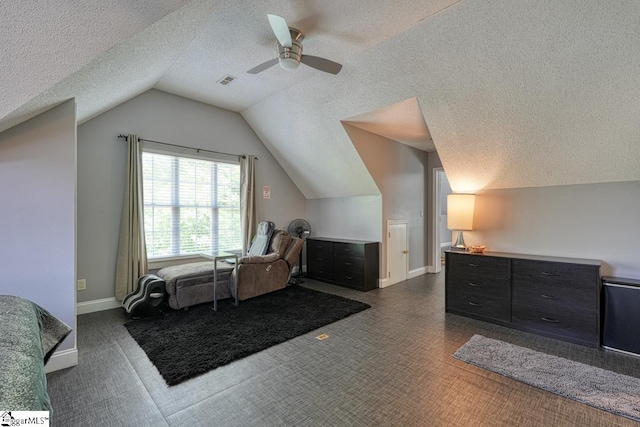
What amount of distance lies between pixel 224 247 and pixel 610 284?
479cm

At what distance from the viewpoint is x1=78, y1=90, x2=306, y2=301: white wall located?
358 centimetres

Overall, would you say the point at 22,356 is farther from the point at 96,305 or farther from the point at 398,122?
the point at 398,122

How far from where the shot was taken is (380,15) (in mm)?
2355

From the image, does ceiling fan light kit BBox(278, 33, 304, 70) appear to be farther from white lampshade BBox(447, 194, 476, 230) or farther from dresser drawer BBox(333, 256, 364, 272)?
dresser drawer BBox(333, 256, 364, 272)

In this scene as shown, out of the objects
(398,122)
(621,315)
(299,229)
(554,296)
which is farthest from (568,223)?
(299,229)

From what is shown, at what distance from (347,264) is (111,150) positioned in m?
3.72

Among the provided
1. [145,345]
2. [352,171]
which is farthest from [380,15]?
[145,345]

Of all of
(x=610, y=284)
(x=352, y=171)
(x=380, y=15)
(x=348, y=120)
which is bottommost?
(x=610, y=284)

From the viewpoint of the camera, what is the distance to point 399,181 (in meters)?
5.12

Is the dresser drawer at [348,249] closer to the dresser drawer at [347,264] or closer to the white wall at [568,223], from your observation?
the dresser drawer at [347,264]

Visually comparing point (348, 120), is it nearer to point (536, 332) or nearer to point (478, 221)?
point (478, 221)

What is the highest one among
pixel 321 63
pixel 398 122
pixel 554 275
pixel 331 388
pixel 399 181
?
pixel 321 63

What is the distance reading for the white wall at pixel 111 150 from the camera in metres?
3.58

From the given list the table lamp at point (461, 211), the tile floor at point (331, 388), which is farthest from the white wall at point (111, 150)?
the table lamp at point (461, 211)
